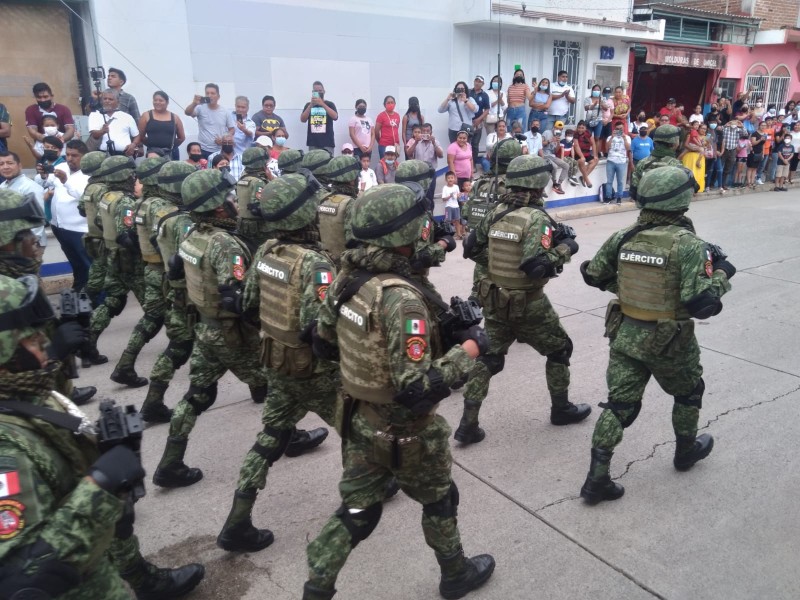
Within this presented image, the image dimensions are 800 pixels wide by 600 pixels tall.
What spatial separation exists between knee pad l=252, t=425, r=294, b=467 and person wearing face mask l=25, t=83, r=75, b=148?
7123 millimetres

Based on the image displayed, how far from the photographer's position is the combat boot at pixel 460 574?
2998 mm

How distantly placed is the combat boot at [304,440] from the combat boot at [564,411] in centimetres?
175

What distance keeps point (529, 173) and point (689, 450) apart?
7.15ft

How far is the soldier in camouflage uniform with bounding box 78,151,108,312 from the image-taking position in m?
6.23

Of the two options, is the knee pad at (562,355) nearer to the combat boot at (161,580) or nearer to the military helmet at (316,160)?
the combat boot at (161,580)

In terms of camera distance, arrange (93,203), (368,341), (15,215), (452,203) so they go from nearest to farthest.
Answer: (368,341)
(15,215)
(93,203)
(452,203)

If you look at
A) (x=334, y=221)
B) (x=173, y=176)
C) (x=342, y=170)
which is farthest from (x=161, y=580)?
(x=342, y=170)

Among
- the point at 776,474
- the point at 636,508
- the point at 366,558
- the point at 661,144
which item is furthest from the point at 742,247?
the point at 366,558

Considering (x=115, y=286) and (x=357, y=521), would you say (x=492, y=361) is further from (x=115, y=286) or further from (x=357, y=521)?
(x=115, y=286)

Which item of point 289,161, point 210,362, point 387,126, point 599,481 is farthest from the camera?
point 387,126

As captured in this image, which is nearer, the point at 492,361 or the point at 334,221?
the point at 492,361

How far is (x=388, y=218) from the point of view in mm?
2635

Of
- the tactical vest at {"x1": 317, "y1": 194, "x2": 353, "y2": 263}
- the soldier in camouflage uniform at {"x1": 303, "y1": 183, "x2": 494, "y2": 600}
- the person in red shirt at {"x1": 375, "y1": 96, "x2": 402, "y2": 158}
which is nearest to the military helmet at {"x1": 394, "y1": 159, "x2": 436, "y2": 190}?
the tactical vest at {"x1": 317, "y1": 194, "x2": 353, "y2": 263}

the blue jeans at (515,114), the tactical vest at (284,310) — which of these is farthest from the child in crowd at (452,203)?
the tactical vest at (284,310)
